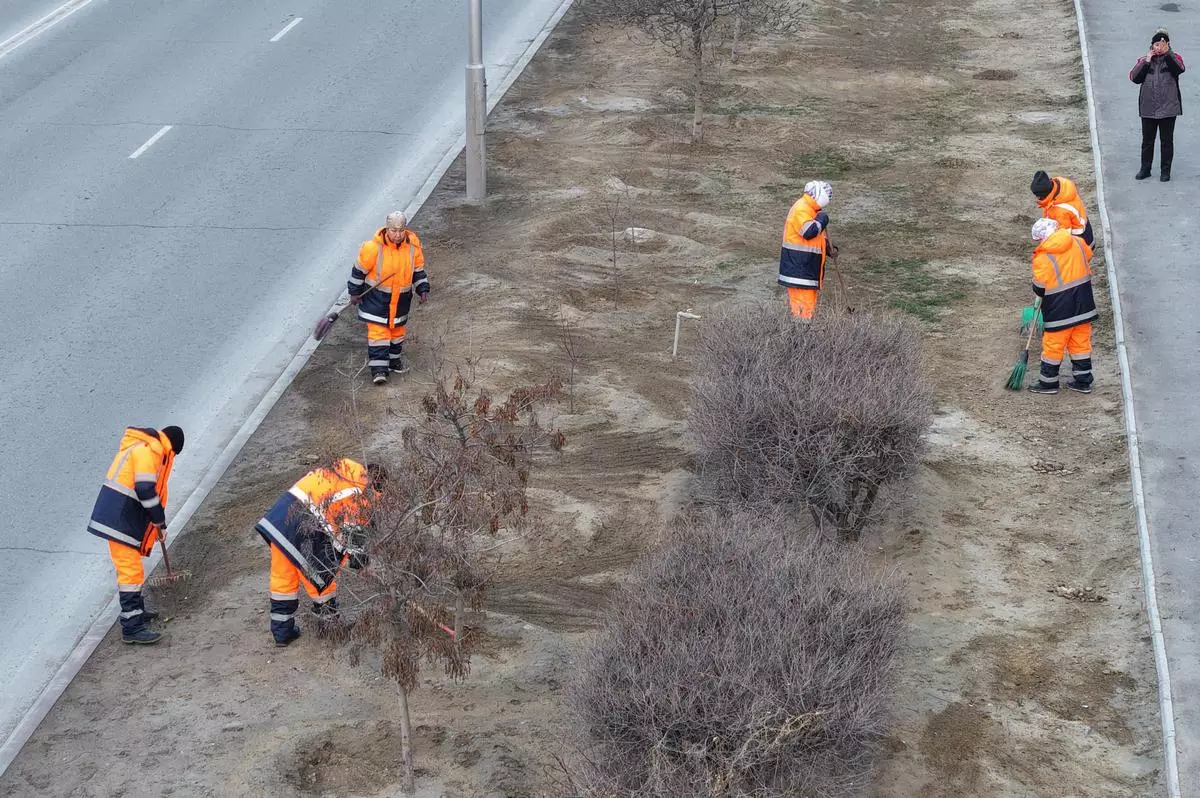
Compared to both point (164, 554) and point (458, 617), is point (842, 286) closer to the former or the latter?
point (458, 617)

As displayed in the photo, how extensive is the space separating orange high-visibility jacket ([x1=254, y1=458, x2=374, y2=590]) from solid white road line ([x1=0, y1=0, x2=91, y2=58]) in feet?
48.1

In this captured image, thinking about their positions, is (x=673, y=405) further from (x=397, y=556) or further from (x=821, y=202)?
(x=397, y=556)

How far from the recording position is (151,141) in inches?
694

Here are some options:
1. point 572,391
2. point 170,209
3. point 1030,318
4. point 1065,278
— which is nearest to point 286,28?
point 170,209

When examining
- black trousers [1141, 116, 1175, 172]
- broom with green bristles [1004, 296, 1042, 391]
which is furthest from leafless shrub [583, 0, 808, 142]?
broom with green bristles [1004, 296, 1042, 391]

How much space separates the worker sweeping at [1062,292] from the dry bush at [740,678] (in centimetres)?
481

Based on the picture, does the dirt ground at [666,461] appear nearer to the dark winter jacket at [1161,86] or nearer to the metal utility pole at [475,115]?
the metal utility pole at [475,115]

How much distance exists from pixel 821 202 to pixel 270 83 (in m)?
9.92

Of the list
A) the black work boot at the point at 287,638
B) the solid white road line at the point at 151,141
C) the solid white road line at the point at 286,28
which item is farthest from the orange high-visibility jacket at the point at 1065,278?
the solid white road line at the point at 286,28

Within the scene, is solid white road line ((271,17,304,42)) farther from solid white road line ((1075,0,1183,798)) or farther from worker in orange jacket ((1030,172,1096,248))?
worker in orange jacket ((1030,172,1096,248))

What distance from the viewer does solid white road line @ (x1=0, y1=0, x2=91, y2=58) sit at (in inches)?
829

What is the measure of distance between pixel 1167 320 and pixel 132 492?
8.78 metres

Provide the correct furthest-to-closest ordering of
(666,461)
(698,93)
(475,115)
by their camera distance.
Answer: (698,93) → (475,115) → (666,461)

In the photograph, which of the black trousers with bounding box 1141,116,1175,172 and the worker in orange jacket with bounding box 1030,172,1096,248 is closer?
the worker in orange jacket with bounding box 1030,172,1096,248
